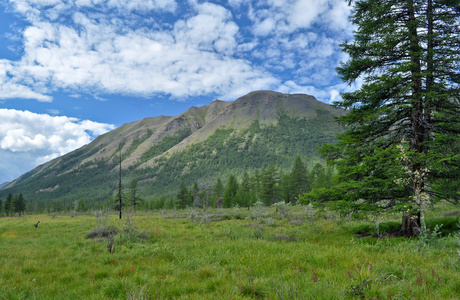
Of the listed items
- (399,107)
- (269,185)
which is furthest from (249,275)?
(269,185)

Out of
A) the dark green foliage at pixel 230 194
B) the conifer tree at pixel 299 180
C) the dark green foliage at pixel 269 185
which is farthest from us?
the dark green foliage at pixel 230 194

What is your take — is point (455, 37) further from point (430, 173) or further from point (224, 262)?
point (224, 262)

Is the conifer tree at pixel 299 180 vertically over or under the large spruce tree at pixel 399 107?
under

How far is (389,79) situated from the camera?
344 inches

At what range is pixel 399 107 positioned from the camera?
945cm

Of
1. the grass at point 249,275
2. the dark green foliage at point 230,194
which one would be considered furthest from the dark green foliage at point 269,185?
the grass at point 249,275

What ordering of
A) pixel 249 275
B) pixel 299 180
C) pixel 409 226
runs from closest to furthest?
pixel 249 275
pixel 409 226
pixel 299 180

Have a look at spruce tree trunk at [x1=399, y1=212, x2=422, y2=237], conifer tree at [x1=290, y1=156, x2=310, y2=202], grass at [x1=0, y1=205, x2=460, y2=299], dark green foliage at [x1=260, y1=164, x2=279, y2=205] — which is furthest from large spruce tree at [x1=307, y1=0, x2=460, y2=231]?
conifer tree at [x1=290, y1=156, x2=310, y2=202]

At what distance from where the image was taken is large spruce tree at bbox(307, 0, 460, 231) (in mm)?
8406

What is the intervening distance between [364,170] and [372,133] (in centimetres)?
247

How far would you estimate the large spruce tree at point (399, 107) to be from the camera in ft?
27.6

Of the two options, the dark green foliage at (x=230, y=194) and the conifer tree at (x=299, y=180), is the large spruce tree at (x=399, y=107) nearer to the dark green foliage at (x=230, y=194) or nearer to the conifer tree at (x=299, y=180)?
the conifer tree at (x=299, y=180)

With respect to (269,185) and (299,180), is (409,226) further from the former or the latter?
(299,180)

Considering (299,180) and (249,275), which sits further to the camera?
(299,180)
